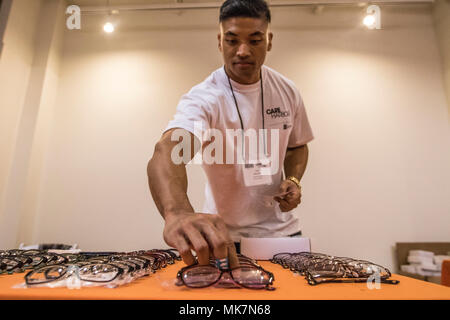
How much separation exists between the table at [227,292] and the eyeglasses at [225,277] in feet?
0.05

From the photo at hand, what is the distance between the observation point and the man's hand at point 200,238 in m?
0.52

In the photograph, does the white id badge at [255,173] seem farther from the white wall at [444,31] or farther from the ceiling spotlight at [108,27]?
the white wall at [444,31]

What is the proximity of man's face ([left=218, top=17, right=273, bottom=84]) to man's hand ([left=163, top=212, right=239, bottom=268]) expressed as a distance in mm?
883

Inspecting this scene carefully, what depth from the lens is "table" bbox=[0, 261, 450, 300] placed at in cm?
38

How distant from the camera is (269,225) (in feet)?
4.34

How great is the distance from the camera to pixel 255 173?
51.9 inches

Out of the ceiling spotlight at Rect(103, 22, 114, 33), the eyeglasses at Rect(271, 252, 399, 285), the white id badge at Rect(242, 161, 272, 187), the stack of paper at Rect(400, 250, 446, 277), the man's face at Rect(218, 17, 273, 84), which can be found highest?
the ceiling spotlight at Rect(103, 22, 114, 33)

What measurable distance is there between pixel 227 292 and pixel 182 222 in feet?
0.60

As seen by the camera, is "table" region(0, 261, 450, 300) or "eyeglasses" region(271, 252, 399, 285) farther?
"eyeglasses" region(271, 252, 399, 285)

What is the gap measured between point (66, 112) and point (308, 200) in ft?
10.0

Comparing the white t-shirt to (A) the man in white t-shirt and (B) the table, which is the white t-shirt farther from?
(B) the table

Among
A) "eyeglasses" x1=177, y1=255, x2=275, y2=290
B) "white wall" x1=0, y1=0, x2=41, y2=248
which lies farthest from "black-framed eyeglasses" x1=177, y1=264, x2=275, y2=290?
"white wall" x1=0, y1=0, x2=41, y2=248
